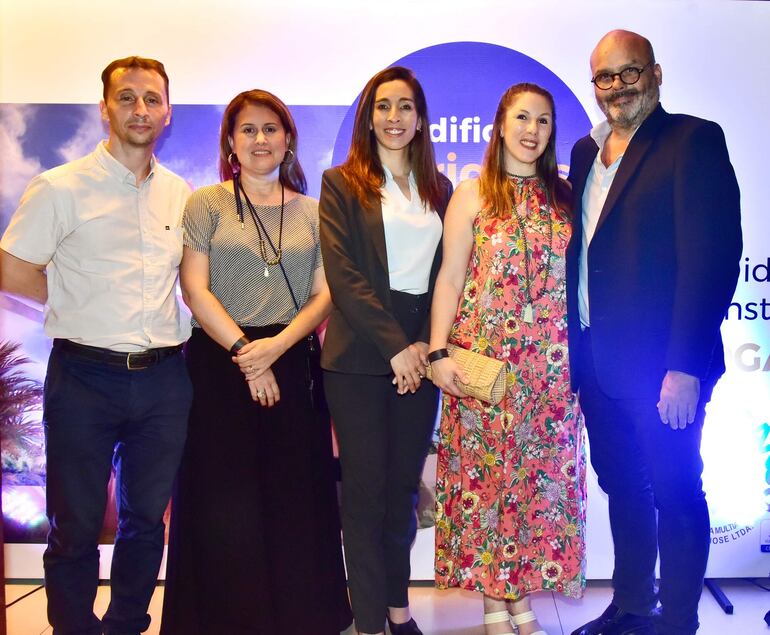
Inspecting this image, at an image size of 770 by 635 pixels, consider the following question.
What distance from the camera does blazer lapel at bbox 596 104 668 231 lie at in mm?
2426

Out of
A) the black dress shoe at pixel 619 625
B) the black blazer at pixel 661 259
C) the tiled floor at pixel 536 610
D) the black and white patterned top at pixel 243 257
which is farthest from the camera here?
the tiled floor at pixel 536 610

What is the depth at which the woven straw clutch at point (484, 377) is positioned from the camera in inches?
94.6

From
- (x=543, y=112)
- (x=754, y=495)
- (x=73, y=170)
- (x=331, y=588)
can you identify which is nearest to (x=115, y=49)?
(x=73, y=170)

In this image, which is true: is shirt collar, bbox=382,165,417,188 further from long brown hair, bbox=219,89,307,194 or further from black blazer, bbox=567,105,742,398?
black blazer, bbox=567,105,742,398

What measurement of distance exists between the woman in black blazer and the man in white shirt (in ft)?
1.92

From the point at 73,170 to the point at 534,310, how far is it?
5.33 ft

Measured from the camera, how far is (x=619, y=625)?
9.00 feet

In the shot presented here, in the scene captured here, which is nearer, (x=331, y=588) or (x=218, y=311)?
A: (x=218, y=311)

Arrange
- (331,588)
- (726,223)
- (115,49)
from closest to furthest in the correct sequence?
(726,223)
(331,588)
(115,49)

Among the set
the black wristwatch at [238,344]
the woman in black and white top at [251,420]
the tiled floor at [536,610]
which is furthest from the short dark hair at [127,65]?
the tiled floor at [536,610]

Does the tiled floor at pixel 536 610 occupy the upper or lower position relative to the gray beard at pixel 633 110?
lower

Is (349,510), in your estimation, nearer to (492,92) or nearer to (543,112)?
(543,112)

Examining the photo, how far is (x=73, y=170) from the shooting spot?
2.53 metres

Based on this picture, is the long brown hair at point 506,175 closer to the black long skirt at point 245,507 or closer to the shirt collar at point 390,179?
the shirt collar at point 390,179
